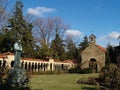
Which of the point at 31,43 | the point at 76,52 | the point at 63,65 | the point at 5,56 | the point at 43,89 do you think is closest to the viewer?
the point at 43,89

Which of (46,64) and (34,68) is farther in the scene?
(46,64)

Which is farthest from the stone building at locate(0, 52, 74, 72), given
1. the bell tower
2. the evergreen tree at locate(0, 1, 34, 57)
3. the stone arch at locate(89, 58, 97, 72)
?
the bell tower

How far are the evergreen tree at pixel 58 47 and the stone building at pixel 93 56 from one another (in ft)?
38.4

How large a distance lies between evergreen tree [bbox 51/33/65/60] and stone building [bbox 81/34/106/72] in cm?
1170

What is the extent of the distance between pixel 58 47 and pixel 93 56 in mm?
15595

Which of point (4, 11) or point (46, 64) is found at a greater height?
point (4, 11)

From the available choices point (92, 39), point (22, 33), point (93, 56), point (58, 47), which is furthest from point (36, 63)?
point (58, 47)

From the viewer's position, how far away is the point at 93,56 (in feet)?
164

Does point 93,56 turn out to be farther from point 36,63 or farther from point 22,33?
point 22,33

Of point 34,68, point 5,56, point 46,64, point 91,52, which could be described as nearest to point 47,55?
point 46,64

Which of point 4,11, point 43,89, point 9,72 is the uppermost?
point 4,11

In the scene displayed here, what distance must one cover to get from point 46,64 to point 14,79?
1399 inches

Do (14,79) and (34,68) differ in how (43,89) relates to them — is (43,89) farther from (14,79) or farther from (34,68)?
(34,68)

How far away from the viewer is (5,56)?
37531 millimetres
